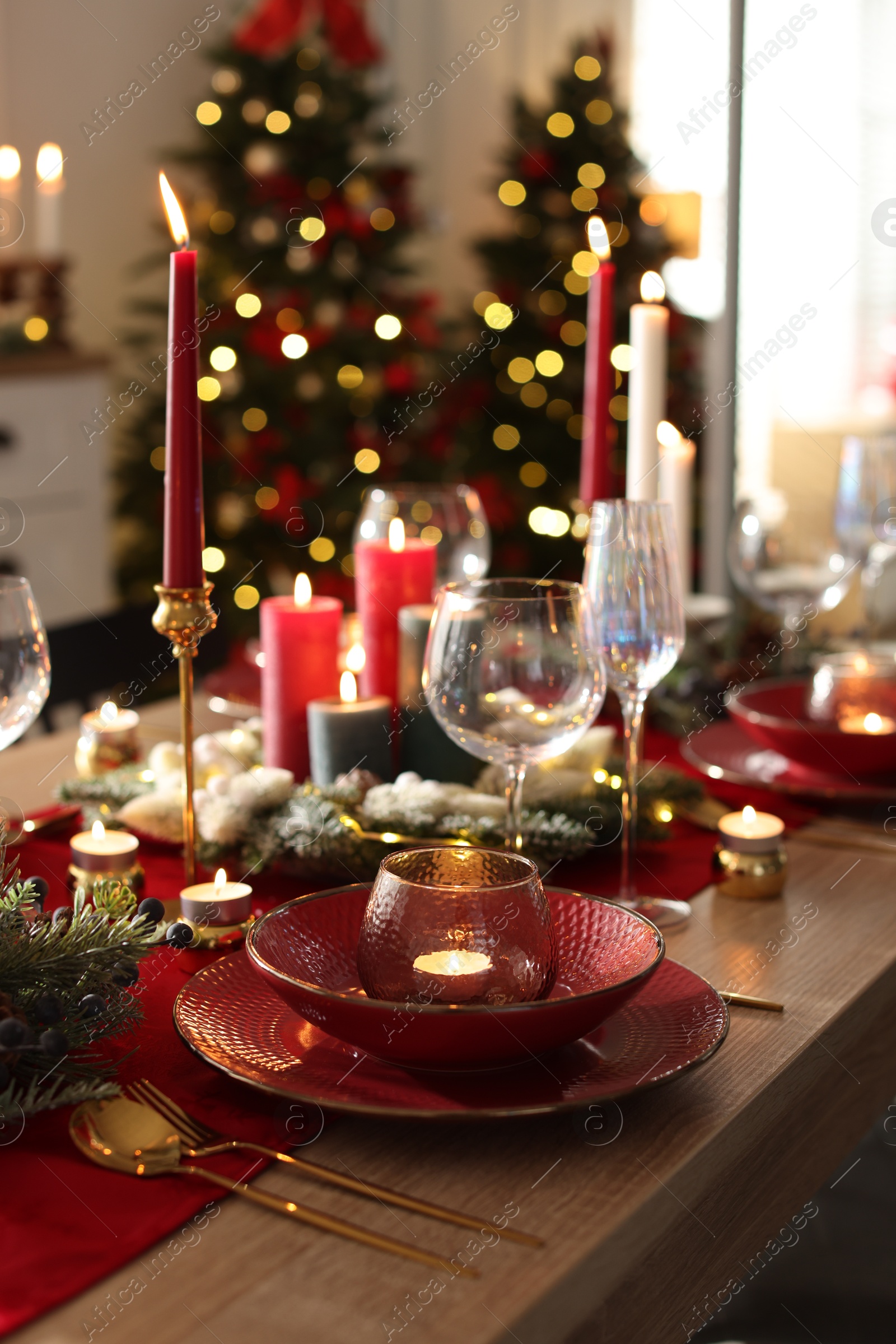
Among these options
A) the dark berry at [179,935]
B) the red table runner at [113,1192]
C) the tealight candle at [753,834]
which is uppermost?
the dark berry at [179,935]

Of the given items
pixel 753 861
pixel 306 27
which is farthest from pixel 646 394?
pixel 306 27

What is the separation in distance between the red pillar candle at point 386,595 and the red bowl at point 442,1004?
396mm

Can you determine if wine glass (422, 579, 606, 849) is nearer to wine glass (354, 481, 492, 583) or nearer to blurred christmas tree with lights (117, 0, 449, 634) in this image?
wine glass (354, 481, 492, 583)

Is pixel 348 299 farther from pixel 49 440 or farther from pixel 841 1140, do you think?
pixel 841 1140

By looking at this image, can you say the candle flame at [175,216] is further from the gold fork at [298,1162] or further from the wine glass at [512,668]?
the gold fork at [298,1162]

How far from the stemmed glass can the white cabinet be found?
2026 mm

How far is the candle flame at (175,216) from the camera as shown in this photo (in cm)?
74

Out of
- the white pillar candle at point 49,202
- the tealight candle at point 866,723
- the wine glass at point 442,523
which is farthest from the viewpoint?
the white pillar candle at point 49,202

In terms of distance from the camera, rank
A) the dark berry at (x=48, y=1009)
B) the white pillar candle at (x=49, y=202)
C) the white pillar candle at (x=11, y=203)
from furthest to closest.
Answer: the white pillar candle at (x=11, y=203) → the white pillar candle at (x=49, y=202) → the dark berry at (x=48, y=1009)

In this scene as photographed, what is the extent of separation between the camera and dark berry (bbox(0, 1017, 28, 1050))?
547 millimetres

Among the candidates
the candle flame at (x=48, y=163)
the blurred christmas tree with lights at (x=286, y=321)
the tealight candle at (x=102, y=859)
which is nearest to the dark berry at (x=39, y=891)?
the tealight candle at (x=102, y=859)

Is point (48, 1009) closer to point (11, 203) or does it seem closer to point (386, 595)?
point (386, 595)

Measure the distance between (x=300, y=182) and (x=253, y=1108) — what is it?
308 cm

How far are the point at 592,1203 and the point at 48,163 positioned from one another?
3.23 meters
